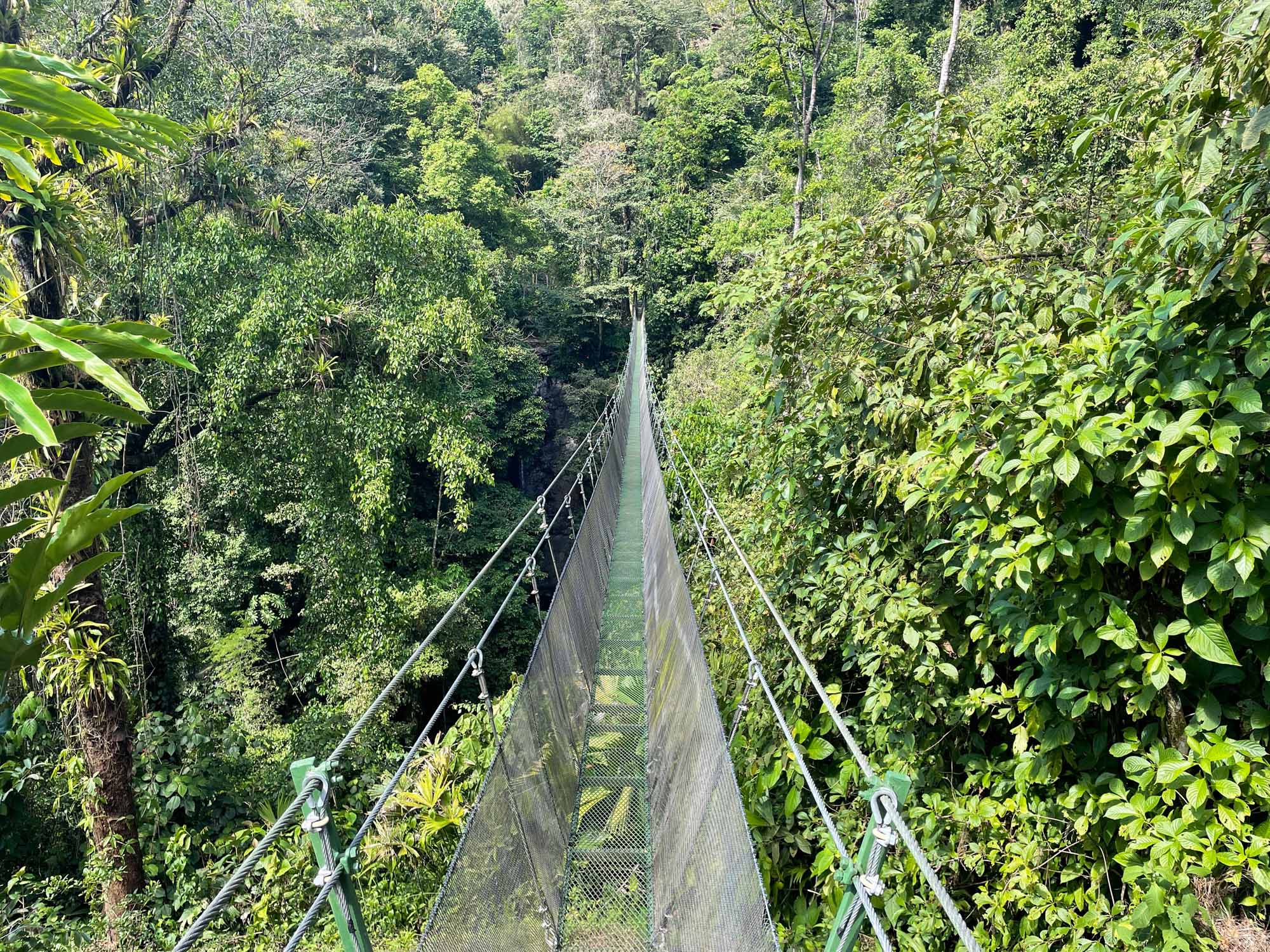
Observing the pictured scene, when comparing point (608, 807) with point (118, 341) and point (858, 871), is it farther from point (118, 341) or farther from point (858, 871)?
point (118, 341)

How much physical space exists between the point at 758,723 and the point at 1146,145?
2001mm

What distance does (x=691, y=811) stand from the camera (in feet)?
5.51

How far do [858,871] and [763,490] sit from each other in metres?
2.28

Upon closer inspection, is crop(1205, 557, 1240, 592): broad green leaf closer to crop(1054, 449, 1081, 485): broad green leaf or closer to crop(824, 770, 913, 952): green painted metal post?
crop(1054, 449, 1081, 485): broad green leaf

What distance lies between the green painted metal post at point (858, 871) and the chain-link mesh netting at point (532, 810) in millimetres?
590

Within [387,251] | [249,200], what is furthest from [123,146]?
[387,251]

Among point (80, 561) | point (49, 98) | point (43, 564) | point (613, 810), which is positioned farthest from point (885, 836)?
point (80, 561)

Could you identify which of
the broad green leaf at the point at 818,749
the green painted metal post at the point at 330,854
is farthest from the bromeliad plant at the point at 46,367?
the broad green leaf at the point at 818,749

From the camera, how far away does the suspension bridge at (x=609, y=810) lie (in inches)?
34.0

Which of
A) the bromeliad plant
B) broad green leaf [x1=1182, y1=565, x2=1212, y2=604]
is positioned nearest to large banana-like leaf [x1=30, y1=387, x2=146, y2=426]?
the bromeliad plant

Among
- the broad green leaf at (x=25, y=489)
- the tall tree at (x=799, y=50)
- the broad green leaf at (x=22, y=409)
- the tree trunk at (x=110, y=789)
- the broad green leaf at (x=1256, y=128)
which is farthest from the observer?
the tall tree at (x=799, y=50)

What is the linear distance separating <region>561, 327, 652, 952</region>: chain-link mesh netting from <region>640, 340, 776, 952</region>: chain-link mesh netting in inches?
4.7

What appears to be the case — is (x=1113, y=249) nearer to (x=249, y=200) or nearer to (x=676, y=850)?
(x=676, y=850)

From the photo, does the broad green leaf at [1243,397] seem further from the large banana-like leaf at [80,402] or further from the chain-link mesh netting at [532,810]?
the large banana-like leaf at [80,402]
